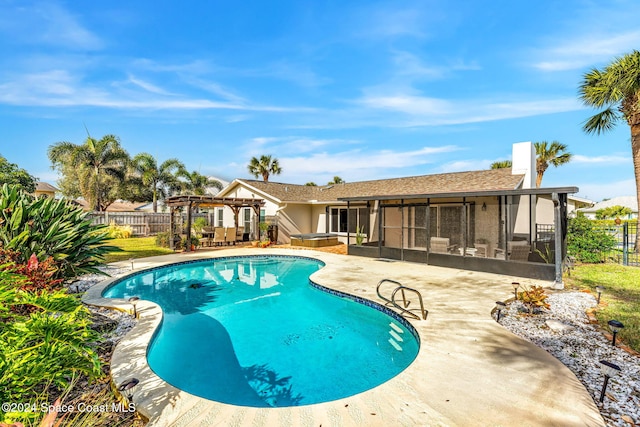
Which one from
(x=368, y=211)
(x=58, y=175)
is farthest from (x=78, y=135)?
(x=368, y=211)

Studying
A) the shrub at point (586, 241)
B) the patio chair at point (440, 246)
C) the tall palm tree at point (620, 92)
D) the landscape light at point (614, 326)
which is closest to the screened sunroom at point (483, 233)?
the patio chair at point (440, 246)

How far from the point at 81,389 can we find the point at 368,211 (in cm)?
1399

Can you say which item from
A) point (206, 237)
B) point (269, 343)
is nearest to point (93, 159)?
point (206, 237)

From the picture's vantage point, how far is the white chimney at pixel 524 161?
13.7 metres

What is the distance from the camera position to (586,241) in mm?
11883

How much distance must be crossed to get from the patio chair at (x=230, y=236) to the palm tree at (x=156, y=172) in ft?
73.7

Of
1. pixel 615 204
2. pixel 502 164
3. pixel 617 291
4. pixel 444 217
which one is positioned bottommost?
pixel 617 291

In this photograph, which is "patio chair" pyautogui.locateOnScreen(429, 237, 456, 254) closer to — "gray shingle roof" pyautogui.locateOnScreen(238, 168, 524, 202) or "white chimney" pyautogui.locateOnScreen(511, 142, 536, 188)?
"gray shingle roof" pyautogui.locateOnScreen(238, 168, 524, 202)

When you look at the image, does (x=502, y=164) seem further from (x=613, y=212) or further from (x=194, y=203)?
(x=194, y=203)

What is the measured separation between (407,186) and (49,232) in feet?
54.0

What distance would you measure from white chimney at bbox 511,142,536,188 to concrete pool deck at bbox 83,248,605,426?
1095 centimetres

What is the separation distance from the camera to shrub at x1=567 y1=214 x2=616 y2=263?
38.4 ft

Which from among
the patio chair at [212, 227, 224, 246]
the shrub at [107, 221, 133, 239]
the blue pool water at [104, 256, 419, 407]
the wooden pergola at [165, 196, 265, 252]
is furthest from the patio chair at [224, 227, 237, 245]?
the shrub at [107, 221, 133, 239]

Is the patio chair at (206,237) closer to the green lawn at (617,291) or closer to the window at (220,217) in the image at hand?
the window at (220,217)
